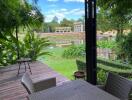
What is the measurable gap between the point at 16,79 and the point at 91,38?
2738mm

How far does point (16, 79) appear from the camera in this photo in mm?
6195

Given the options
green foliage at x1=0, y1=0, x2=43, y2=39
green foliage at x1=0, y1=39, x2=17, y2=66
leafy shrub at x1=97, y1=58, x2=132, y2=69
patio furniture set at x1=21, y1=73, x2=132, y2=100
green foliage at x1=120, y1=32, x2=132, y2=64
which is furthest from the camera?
green foliage at x1=0, y1=39, x2=17, y2=66

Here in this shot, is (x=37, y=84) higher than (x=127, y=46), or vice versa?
(x=127, y=46)

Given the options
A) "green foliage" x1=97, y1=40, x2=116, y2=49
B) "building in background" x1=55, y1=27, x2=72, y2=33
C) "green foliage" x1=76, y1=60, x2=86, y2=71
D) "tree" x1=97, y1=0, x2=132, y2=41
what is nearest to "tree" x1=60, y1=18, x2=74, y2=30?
"building in background" x1=55, y1=27, x2=72, y2=33

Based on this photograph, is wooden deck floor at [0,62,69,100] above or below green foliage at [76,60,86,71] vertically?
below

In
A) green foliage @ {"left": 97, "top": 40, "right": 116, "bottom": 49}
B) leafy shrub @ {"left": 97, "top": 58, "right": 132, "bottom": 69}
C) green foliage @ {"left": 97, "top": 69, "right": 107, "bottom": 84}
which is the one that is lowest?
green foliage @ {"left": 97, "top": 69, "right": 107, "bottom": 84}

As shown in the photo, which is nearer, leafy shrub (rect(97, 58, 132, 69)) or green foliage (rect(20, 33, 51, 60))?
leafy shrub (rect(97, 58, 132, 69))

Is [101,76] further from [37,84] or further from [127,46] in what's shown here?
[37,84]

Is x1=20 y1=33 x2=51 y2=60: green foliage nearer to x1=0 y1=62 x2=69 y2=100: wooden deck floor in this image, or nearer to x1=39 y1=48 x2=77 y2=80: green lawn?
x1=0 y1=62 x2=69 y2=100: wooden deck floor

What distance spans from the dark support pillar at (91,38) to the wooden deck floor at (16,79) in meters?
1.18

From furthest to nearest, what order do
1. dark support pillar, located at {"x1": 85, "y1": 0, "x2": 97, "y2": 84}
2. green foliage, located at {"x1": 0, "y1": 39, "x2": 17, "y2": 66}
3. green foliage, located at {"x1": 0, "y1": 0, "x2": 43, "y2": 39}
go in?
green foliage, located at {"x1": 0, "y1": 39, "x2": 17, "y2": 66} → green foliage, located at {"x1": 0, "y1": 0, "x2": 43, "y2": 39} → dark support pillar, located at {"x1": 85, "y1": 0, "x2": 97, "y2": 84}

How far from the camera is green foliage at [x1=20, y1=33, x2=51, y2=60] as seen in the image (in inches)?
336

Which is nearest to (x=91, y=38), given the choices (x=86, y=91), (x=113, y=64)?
(x=113, y=64)

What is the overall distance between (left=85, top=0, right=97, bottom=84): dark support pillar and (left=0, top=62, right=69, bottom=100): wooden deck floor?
1.18 m
